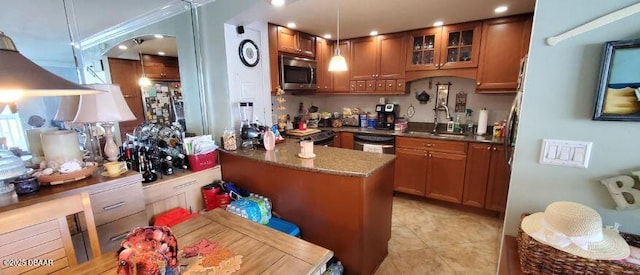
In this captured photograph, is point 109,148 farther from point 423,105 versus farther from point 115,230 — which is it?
point 423,105

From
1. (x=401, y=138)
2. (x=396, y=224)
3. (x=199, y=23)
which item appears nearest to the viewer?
(x=199, y=23)

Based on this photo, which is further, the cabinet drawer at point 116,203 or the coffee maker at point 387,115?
the coffee maker at point 387,115

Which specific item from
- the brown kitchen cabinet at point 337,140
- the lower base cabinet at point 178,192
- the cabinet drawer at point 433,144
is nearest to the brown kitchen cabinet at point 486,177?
the cabinet drawer at point 433,144

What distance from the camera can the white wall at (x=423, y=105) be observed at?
313cm

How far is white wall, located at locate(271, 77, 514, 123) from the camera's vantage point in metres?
3.13

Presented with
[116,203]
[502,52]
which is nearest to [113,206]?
[116,203]

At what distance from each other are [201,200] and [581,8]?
2762 millimetres

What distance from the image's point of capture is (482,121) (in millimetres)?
3049

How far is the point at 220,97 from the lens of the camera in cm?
257

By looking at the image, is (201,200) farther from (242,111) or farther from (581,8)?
(581,8)

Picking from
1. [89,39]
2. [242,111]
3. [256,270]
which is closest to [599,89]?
[256,270]

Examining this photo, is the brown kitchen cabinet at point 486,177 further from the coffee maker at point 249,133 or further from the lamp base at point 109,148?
the lamp base at point 109,148

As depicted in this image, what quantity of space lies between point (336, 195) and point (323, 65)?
2580mm

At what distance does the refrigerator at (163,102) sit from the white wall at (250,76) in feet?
2.09
